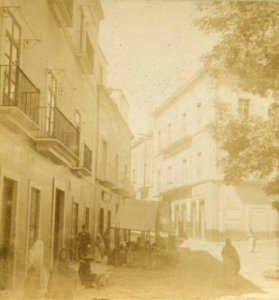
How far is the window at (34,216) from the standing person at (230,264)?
7.04 feet

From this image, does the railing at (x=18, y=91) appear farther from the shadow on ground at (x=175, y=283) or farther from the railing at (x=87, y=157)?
the shadow on ground at (x=175, y=283)

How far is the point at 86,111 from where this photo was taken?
633 centimetres

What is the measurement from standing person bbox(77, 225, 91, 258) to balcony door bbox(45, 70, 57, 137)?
1216 mm

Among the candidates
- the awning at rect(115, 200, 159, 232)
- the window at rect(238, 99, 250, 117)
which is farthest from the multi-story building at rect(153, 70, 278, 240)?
the awning at rect(115, 200, 159, 232)

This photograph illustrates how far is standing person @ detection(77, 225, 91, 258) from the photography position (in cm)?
534

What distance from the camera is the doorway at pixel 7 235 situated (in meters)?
4.42

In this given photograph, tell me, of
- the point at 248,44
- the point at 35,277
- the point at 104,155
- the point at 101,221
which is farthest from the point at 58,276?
the point at 248,44

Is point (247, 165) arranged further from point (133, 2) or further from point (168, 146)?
point (133, 2)

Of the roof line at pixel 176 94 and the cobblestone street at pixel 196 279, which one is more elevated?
the roof line at pixel 176 94

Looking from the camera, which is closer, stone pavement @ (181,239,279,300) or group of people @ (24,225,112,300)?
group of people @ (24,225,112,300)

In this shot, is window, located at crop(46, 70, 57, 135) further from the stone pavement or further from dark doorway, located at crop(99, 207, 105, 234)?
Answer: the stone pavement

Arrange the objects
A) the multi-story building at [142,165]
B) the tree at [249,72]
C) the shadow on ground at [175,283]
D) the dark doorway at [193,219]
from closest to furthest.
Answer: the shadow on ground at [175,283], the multi-story building at [142,165], the tree at [249,72], the dark doorway at [193,219]

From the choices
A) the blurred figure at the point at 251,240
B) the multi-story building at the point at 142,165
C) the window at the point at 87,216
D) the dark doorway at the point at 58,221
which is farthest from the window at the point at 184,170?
the dark doorway at the point at 58,221

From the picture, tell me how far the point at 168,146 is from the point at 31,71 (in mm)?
1964
